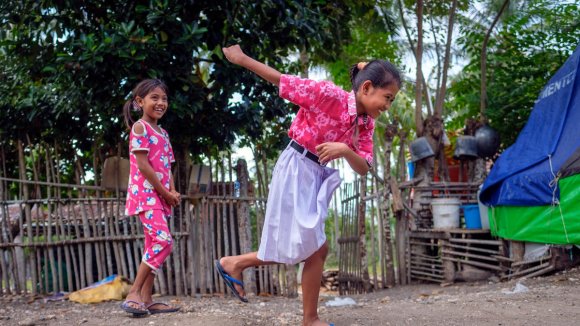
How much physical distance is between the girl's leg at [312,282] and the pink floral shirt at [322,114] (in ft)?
1.79

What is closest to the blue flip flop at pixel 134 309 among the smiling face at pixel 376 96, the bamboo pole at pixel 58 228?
the smiling face at pixel 376 96

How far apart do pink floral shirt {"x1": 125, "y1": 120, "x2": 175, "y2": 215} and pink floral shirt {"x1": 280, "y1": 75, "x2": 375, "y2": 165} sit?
130cm

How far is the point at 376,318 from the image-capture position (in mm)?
3703

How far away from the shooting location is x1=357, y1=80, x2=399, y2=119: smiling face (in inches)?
120

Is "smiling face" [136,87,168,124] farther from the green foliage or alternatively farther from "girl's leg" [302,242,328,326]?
"girl's leg" [302,242,328,326]

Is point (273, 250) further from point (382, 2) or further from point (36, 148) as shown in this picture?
point (382, 2)

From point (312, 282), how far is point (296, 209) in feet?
1.26

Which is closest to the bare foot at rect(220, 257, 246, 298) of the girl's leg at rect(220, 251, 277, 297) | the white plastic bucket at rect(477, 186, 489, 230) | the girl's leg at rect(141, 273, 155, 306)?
the girl's leg at rect(220, 251, 277, 297)

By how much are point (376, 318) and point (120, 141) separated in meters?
4.04

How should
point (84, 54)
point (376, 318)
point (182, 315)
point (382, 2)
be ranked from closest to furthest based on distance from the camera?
point (376, 318), point (182, 315), point (84, 54), point (382, 2)

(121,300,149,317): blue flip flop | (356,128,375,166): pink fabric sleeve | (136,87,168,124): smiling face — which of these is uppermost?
(136,87,168,124): smiling face

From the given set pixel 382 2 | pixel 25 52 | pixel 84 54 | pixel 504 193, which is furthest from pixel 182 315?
pixel 382 2

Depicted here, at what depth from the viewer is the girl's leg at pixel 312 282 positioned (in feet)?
10.4

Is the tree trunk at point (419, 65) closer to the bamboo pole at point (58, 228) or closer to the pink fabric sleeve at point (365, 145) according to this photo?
the bamboo pole at point (58, 228)
